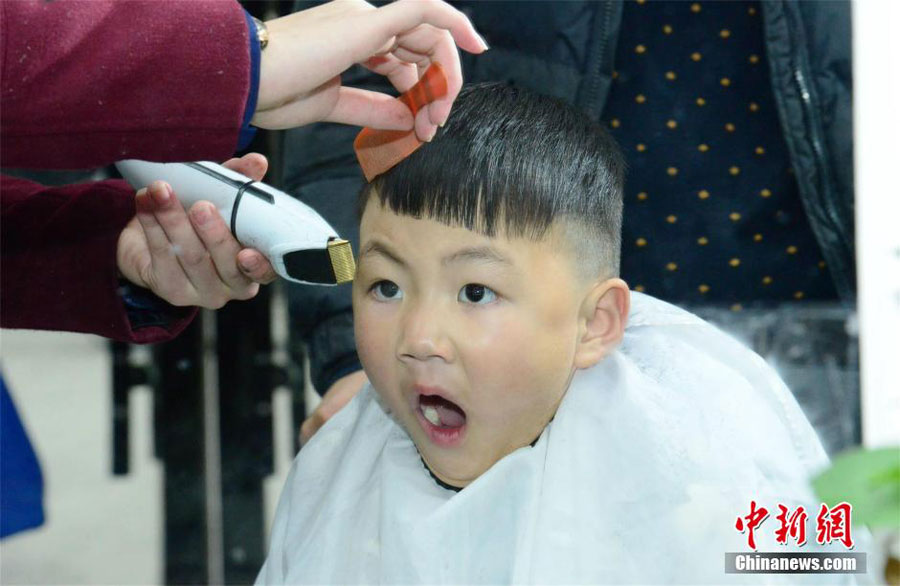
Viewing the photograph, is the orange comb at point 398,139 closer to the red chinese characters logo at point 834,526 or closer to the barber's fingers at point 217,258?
Answer: the barber's fingers at point 217,258

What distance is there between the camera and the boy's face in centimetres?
92

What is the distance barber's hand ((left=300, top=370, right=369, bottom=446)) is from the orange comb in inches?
10.1

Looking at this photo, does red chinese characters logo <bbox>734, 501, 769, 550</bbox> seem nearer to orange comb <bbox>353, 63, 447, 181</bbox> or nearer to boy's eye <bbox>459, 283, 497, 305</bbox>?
boy's eye <bbox>459, 283, 497, 305</bbox>

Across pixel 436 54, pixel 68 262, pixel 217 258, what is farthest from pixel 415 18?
pixel 68 262

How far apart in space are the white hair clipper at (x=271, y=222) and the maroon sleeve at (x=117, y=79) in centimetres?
16


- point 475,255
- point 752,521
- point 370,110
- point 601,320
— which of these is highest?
point 370,110

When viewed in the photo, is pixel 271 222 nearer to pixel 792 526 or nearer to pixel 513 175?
pixel 513 175

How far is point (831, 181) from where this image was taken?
114 centimetres

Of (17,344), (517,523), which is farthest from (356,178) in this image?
(17,344)

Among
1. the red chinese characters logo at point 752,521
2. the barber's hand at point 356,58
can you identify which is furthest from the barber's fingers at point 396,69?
the red chinese characters logo at point 752,521

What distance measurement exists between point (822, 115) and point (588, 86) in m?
0.24

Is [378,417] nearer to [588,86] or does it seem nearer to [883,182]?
[588,86]

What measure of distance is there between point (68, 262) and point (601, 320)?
0.49 metres

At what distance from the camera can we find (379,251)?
3.14 feet
